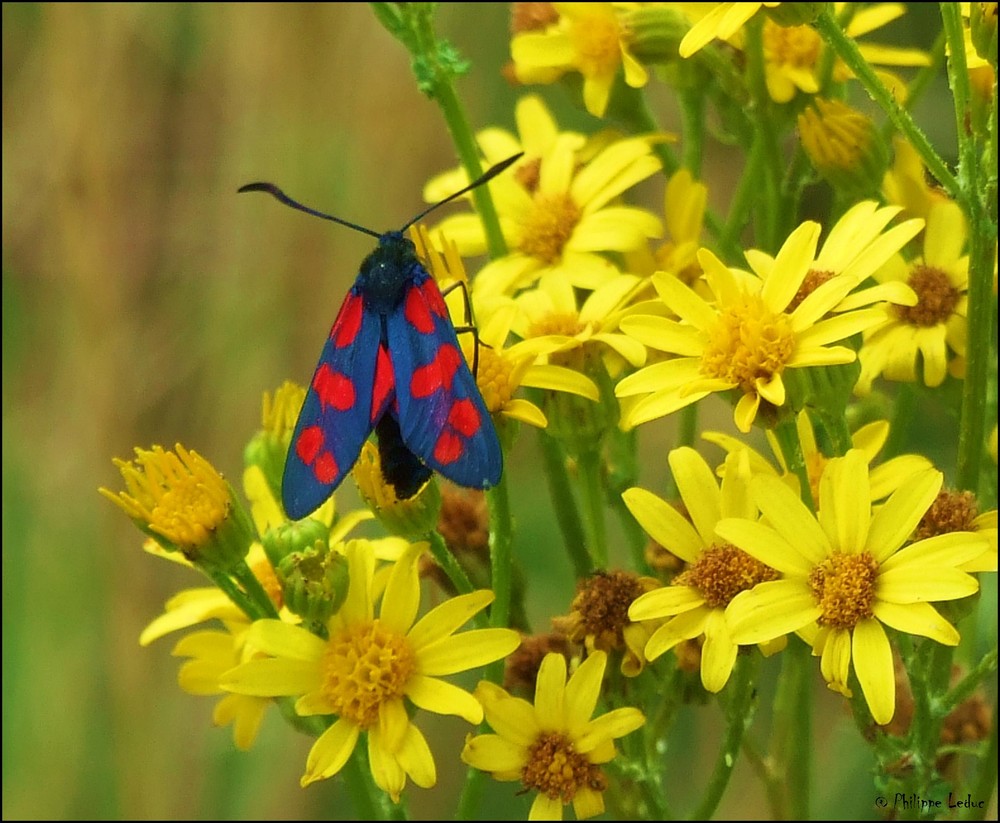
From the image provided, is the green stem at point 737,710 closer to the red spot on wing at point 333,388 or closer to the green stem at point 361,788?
the green stem at point 361,788

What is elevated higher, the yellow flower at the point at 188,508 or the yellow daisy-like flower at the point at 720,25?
the yellow daisy-like flower at the point at 720,25

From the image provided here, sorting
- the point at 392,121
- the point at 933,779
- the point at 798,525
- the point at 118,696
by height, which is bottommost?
the point at 118,696

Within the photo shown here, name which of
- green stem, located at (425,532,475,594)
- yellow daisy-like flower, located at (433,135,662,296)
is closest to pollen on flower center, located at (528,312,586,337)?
yellow daisy-like flower, located at (433,135,662,296)

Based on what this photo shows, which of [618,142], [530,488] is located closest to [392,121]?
[530,488]

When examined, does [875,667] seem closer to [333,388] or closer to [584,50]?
[333,388]

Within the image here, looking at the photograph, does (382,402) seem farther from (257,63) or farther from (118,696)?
(257,63)

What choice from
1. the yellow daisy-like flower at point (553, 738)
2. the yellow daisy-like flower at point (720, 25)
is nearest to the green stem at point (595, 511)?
the yellow daisy-like flower at point (553, 738)

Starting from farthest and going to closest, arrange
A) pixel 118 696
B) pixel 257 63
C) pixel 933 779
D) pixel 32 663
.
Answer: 1. pixel 257 63
2. pixel 32 663
3. pixel 118 696
4. pixel 933 779
